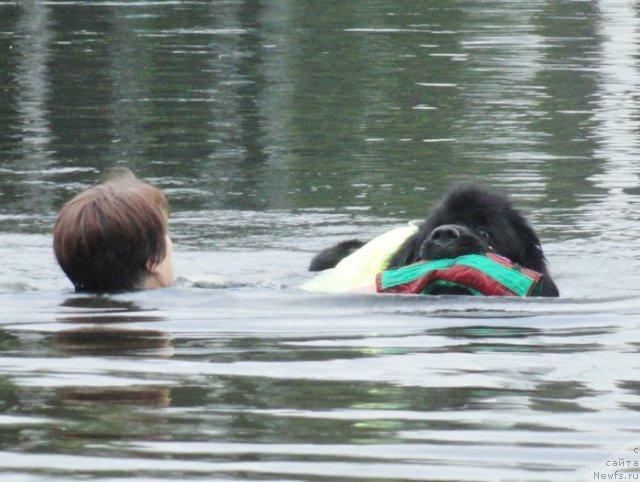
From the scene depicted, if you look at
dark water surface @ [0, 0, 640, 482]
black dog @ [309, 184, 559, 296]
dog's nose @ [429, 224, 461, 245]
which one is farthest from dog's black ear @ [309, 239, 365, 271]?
dog's nose @ [429, 224, 461, 245]

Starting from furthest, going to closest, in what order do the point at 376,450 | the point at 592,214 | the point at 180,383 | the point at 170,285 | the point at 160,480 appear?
the point at 592,214 < the point at 170,285 < the point at 180,383 < the point at 376,450 < the point at 160,480

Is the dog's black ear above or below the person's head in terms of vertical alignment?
below

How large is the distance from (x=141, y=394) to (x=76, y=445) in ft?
2.03

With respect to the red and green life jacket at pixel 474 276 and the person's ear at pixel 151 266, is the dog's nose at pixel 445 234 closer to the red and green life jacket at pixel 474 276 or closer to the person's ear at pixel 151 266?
the red and green life jacket at pixel 474 276

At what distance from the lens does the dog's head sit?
6.66 metres

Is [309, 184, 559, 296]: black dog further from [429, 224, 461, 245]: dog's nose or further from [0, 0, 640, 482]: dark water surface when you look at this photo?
[0, 0, 640, 482]: dark water surface

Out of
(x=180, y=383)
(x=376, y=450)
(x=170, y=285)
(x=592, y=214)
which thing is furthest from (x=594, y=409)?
(x=592, y=214)

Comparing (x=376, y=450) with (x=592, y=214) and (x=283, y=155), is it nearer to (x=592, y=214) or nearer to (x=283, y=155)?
(x=592, y=214)

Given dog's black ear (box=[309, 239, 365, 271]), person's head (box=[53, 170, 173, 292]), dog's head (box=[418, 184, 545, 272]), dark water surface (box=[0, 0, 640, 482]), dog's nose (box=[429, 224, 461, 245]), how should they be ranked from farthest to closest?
dog's black ear (box=[309, 239, 365, 271]) → person's head (box=[53, 170, 173, 292]) → dog's head (box=[418, 184, 545, 272]) → dog's nose (box=[429, 224, 461, 245]) → dark water surface (box=[0, 0, 640, 482])

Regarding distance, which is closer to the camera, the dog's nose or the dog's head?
the dog's nose

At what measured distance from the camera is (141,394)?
16.2 feet

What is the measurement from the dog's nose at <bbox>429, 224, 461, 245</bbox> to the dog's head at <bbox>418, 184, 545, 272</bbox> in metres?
0.04

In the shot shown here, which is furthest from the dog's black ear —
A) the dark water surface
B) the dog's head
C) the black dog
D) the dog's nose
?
the dog's nose

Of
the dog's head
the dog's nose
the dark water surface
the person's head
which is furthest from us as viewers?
the person's head
